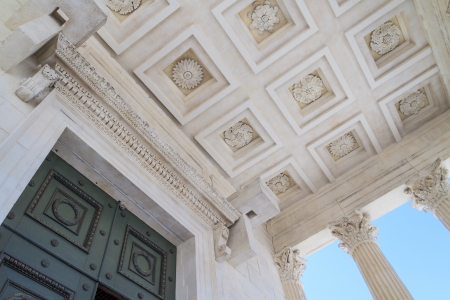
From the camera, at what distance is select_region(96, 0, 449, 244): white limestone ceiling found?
6293 mm

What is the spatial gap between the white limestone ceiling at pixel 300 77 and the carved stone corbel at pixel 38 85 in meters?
2.93

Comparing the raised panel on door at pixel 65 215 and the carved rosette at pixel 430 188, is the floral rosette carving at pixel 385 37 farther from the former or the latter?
the raised panel on door at pixel 65 215

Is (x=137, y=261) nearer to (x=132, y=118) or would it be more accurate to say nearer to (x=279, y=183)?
(x=132, y=118)

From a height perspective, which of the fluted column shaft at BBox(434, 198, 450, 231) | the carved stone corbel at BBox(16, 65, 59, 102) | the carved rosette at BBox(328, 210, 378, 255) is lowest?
the carved stone corbel at BBox(16, 65, 59, 102)

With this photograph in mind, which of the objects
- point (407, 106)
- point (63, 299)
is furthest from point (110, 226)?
point (407, 106)

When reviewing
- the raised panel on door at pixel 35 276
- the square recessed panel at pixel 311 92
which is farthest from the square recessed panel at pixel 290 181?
the raised panel on door at pixel 35 276

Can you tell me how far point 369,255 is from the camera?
22.0 ft

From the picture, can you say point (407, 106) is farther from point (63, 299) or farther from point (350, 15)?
point (63, 299)

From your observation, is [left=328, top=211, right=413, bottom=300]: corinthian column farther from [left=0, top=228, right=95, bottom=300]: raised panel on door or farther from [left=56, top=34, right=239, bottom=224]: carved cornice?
[left=0, top=228, right=95, bottom=300]: raised panel on door

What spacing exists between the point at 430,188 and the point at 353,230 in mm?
1619

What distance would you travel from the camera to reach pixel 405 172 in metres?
7.34

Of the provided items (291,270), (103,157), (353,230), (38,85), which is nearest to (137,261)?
(103,157)

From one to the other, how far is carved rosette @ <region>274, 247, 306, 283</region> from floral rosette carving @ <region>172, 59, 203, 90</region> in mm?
3931

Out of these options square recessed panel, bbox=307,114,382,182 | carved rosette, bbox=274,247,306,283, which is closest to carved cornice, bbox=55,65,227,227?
carved rosette, bbox=274,247,306,283
